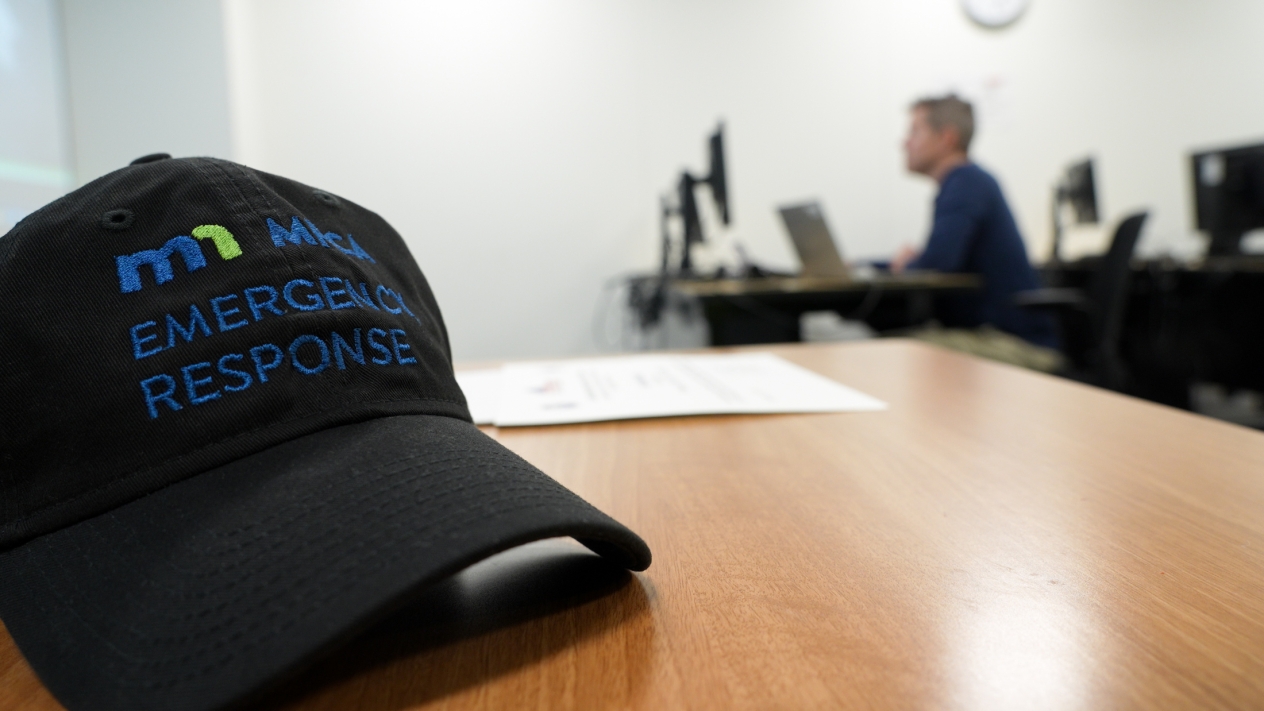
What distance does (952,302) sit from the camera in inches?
89.3

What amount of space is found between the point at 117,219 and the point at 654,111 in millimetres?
3196

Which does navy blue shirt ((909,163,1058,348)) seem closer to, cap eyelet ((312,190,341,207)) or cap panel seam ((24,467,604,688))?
cap eyelet ((312,190,341,207))

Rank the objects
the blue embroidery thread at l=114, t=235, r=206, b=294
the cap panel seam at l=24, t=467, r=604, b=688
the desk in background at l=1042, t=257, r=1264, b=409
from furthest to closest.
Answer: the desk in background at l=1042, t=257, r=1264, b=409 < the blue embroidery thread at l=114, t=235, r=206, b=294 < the cap panel seam at l=24, t=467, r=604, b=688

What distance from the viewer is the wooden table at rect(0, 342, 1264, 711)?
0.71 ft

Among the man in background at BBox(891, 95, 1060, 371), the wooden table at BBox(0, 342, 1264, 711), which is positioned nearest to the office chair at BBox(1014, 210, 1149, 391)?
the man in background at BBox(891, 95, 1060, 371)

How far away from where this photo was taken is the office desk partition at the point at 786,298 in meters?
1.88

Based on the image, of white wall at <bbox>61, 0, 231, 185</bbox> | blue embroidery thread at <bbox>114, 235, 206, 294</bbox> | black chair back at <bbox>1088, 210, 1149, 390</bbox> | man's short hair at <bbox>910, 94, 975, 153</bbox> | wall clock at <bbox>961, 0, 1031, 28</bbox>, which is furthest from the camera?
wall clock at <bbox>961, 0, 1031, 28</bbox>

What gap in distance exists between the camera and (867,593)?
27 cm

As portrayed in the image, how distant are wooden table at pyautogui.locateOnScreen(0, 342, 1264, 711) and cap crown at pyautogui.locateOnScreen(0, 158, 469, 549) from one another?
Result: 3.0 inches

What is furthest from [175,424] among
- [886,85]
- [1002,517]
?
[886,85]

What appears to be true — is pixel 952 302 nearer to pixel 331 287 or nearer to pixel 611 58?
pixel 611 58

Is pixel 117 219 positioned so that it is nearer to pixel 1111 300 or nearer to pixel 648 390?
pixel 648 390

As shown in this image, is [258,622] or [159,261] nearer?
[258,622]

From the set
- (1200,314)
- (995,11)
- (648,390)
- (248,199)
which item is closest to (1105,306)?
(648,390)
